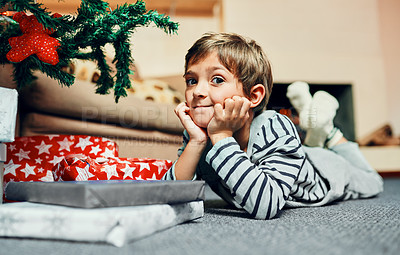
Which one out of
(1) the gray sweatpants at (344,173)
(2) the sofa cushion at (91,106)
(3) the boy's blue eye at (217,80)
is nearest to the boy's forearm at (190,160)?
(3) the boy's blue eye at (217,80)

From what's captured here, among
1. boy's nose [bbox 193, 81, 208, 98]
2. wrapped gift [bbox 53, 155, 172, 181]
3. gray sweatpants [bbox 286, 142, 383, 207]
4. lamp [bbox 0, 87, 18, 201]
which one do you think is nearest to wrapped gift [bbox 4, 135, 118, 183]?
wrapped gift [bbox 53, 155, 172, 181]

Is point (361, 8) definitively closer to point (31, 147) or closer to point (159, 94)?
point (159, 94)

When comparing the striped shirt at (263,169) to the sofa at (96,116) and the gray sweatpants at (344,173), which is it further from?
the sofa at (96,116)

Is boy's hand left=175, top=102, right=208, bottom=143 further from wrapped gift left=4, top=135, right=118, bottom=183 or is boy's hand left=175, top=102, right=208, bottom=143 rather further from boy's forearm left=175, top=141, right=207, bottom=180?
wrapped gift left=4, top=135, right=118, bottom=183

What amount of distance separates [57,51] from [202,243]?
0.49m

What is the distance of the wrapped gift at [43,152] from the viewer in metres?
0.73

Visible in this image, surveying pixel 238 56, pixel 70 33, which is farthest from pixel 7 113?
pixel 238 56

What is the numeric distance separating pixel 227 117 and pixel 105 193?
0.29 m

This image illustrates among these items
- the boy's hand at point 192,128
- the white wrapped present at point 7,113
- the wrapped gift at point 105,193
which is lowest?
the wrapped gift at point 105,193

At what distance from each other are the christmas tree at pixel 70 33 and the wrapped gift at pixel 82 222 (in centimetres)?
31

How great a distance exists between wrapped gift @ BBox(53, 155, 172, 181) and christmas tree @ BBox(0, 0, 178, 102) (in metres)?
0.16

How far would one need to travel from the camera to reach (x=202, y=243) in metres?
0.42

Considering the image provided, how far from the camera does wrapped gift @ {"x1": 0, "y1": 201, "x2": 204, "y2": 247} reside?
1.34 ft

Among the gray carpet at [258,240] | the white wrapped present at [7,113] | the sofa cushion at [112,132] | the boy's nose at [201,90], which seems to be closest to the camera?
the gray carpet at [258,240]
